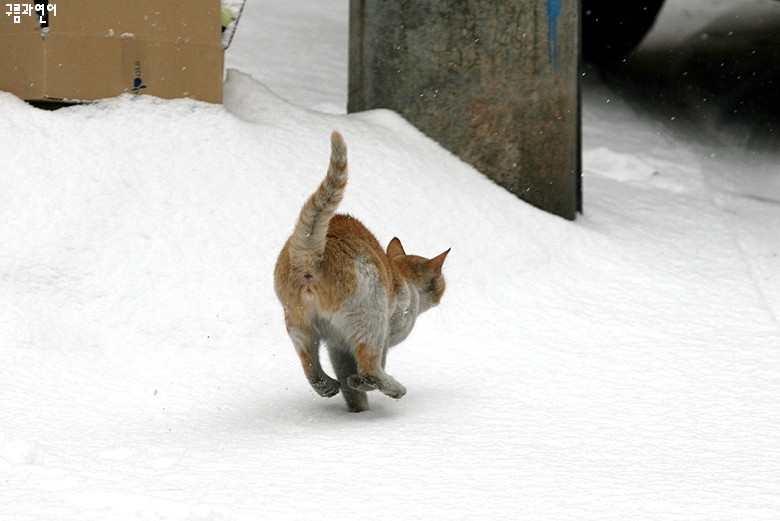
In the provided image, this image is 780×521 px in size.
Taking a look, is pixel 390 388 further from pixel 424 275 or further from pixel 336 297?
pixel 424 275

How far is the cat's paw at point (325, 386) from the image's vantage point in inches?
152

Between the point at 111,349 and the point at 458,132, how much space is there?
2891 mm

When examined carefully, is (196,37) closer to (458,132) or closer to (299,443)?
(458,132)

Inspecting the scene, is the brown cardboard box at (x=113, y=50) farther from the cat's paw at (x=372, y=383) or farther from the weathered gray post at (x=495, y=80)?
the cat's paw at (x=372, y=383)

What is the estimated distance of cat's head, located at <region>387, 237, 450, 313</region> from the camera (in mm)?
4402

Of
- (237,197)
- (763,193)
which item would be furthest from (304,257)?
(763,193)

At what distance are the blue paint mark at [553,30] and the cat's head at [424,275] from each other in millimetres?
2626

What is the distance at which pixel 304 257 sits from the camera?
11.9 ft

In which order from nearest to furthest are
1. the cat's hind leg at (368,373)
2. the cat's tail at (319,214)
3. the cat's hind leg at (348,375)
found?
the cat's tail at (319,214) < the cat's hind leg at (368,373) < the cat's hind leg at (348,375)

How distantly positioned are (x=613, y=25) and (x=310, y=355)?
9826 mm

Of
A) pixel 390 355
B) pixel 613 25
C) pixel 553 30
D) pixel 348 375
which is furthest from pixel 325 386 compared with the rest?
pixel 613 25

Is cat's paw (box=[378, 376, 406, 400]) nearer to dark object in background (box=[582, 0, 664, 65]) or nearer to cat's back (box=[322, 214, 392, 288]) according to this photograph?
cat's back (box=[322, 214, 392, 288])

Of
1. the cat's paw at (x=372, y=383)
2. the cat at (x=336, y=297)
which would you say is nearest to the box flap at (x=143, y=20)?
the cat at (x=336, y=297)

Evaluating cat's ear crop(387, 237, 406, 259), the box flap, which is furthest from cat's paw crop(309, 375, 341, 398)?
the box flap
